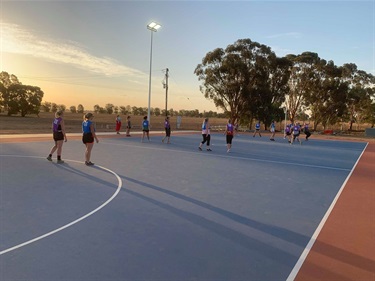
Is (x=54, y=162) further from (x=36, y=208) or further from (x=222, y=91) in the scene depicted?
(x=222, y=91)

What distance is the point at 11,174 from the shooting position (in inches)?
336

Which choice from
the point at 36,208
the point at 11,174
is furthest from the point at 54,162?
the point at 36,208

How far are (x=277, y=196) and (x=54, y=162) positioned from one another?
26.2 ft

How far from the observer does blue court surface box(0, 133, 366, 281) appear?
3559 millimetres

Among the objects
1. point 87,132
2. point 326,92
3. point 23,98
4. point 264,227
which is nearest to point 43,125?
point 23,98

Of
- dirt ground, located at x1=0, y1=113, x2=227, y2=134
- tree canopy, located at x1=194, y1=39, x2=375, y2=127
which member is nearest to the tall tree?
dirt ground, located at x1=0, y1=113, x2=227, y2=134

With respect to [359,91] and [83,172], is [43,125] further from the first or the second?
[359,91]

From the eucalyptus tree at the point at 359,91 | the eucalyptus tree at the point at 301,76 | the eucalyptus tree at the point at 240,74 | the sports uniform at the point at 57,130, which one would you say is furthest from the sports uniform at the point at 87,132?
the eucalyptus tree at the point at 359,91

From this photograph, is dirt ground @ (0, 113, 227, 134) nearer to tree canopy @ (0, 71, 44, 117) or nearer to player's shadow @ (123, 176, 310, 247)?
tree canopy @ (0, 71, 44, 117)

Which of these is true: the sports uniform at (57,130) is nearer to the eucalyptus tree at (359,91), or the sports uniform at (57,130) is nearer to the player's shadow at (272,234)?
the player's shadow at (272,234)

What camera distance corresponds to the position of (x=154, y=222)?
5035 millimetres

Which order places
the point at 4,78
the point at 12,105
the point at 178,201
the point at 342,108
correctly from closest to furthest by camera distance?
the point at 178,201 < the point at 342,108 < the point at 12,105 < the point at 4,78

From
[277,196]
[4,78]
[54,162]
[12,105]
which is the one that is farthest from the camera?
[4,78]

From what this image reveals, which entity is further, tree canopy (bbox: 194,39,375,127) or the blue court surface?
tree canopy (bbox: 194,39,375,127)
